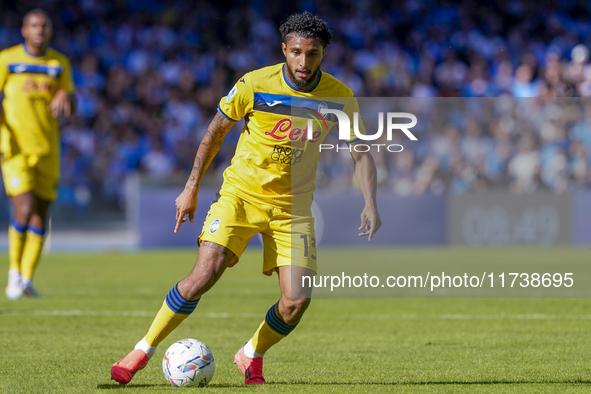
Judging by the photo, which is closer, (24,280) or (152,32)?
(24,280)

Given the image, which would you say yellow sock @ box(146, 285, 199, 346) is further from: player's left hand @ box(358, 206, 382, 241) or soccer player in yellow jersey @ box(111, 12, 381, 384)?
player's left hand @ box(358, 206, 382, 241)

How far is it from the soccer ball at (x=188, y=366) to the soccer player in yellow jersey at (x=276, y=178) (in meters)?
0.14

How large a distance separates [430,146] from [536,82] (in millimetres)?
4072

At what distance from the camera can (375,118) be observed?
16.0m

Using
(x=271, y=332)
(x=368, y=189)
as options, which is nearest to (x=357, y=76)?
(x=368, y=189)

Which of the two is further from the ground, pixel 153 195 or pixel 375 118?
pixel 375 118

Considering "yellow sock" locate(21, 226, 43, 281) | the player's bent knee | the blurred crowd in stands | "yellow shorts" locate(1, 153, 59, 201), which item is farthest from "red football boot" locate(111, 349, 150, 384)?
the blurred crowd in stands

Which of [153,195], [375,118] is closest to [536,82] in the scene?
[375,118]

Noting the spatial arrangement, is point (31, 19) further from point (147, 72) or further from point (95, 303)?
point (147, 72)

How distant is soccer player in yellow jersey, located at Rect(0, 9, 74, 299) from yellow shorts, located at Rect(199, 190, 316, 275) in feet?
14.5

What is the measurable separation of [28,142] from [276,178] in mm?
4846

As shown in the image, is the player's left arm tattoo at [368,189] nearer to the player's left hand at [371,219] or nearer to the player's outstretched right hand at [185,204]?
the player's left hand at [371,219]

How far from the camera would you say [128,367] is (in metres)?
4.52

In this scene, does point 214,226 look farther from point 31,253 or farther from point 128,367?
point 31,253
